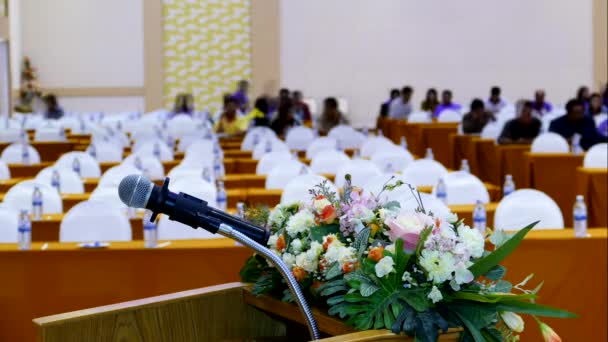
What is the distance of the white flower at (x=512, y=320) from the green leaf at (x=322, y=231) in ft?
1.77

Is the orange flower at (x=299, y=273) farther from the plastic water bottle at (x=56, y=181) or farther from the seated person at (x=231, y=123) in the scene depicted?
the seated person at (x=231, y=123)

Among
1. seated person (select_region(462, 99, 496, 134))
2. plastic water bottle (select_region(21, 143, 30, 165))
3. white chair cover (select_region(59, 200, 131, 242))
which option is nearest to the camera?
white chair cover (select_region(59, 200, 131, 242))

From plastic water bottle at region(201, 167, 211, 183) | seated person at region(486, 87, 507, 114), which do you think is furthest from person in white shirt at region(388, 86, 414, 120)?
plastic water bottle at region(201, 167, 211, 183)

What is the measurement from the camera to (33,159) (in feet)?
40.5

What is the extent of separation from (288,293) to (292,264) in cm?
8

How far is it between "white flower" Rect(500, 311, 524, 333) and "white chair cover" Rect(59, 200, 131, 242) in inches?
169

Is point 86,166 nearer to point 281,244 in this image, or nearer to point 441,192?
point 441,192

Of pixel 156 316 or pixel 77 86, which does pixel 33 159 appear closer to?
pixel 156 316

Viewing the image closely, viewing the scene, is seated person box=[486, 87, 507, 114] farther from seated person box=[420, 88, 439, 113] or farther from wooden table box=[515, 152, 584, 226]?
wooden table box=[515, 152, 584, 226]

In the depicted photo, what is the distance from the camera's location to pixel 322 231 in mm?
3027

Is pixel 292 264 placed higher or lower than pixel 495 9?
lower

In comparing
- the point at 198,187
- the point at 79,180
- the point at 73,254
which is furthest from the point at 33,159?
the point at 73,254

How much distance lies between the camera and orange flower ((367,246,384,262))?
2758 millimetres

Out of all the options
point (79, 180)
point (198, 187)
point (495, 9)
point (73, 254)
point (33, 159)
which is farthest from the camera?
point (495, 9)
